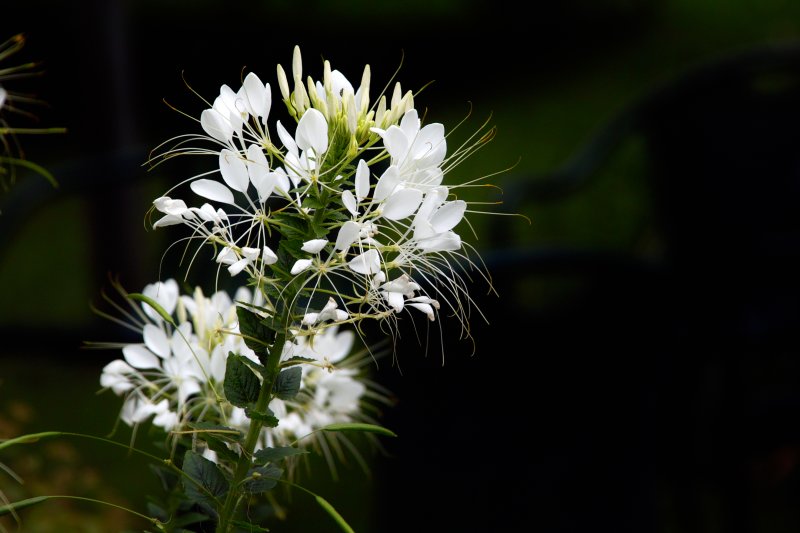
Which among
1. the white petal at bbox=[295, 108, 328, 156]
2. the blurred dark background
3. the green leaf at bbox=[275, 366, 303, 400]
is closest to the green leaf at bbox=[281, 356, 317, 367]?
the green leaf at bbox=[275, 366, 303, 400]

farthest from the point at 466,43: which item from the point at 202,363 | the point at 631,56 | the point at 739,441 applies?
the point at 202,363

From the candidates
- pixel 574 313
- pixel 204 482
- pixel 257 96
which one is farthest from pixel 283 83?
pixel 574 313

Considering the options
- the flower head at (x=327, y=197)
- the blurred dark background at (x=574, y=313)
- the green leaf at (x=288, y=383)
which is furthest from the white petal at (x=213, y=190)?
the blurred dark background at (x=574, y=313)

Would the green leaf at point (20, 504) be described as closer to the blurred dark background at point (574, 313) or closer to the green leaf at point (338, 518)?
the green leaf at point (338, 518)

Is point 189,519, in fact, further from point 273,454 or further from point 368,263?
point 368,263

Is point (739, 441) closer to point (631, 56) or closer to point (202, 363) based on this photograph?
point (202, 363)

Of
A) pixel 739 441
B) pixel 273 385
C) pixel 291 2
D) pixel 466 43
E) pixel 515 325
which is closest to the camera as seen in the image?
pixel 273 385
